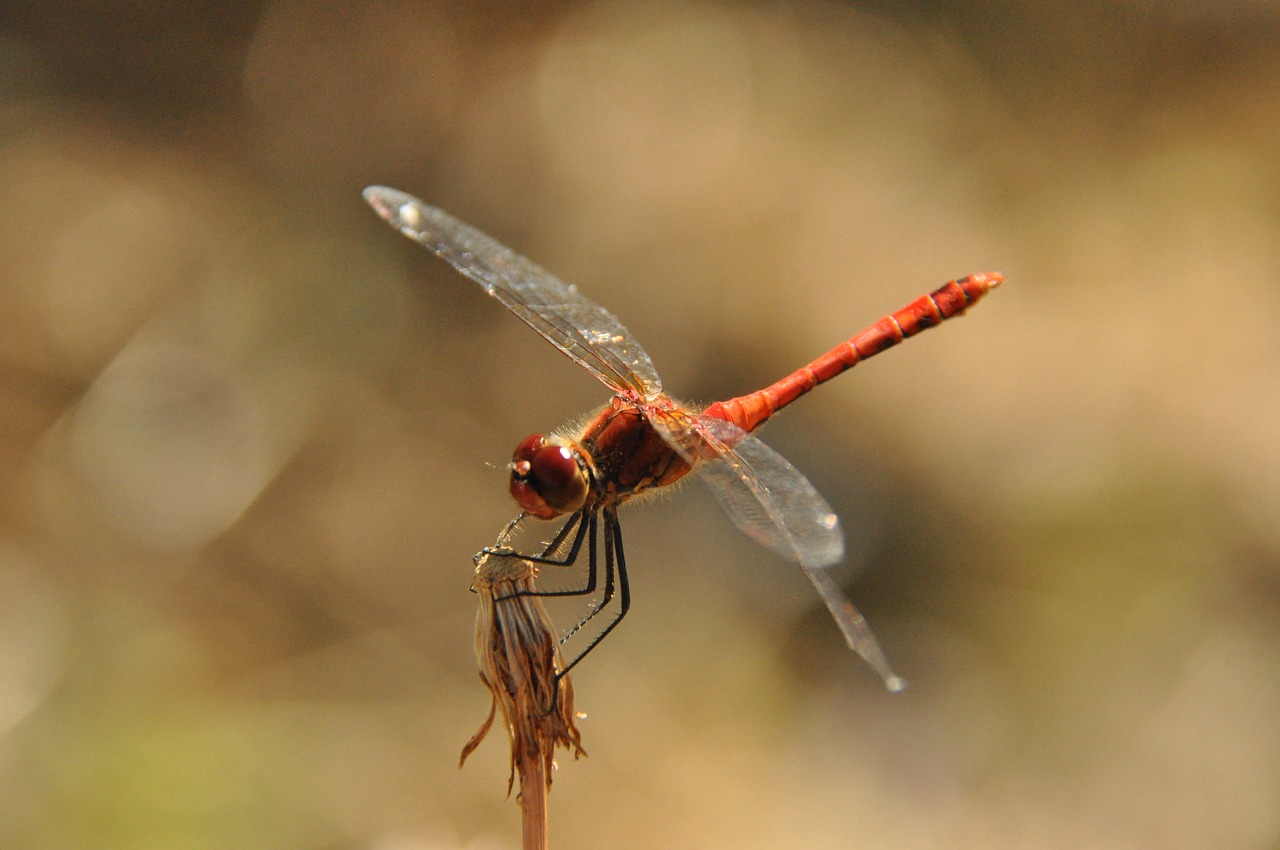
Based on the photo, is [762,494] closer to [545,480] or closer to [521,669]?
[545,480]

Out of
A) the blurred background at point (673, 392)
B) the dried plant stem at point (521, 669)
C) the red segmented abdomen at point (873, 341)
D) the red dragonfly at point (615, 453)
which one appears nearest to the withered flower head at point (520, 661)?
the dried plant stem at point (521, 669)

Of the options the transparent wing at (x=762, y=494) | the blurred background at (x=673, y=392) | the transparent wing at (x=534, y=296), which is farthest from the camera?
the blurred background at (x=673, y=392)

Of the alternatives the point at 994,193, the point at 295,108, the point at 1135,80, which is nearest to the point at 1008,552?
the point at 994,193

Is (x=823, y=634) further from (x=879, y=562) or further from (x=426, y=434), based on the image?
(x=426, y=434)

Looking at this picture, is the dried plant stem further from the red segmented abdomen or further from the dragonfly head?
the red segmented abdomen

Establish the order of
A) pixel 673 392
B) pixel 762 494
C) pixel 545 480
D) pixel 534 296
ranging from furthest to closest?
pixel 673 392, pixel 534 296, pixel 762 494, pixel 545 480

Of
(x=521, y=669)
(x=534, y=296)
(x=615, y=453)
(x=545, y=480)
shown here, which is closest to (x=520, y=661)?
(x=521, y=669)

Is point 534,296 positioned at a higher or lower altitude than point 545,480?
higher

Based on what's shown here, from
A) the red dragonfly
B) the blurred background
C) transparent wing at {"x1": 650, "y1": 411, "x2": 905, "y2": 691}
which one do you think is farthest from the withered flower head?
the blurred background

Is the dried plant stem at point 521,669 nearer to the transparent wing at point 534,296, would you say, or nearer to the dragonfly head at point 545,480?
the dragonfly head at point 545,480
